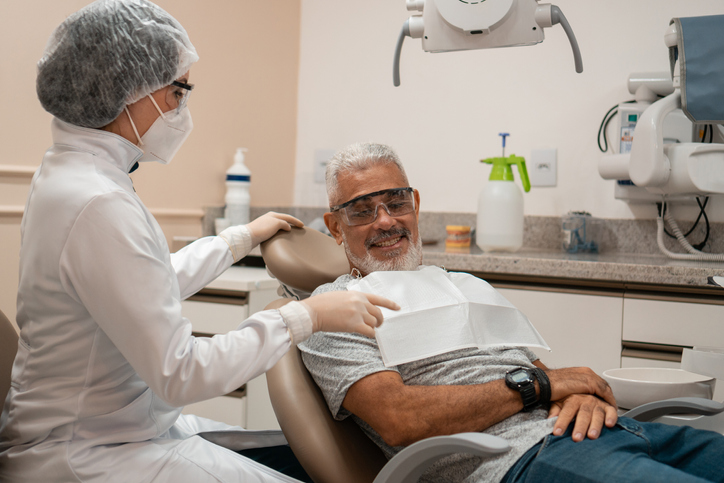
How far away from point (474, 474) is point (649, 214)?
180 cm

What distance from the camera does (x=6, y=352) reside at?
1182 mm

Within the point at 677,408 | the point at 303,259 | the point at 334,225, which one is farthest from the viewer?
the point at 334,225

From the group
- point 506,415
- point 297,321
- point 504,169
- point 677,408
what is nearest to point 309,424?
point 297,321

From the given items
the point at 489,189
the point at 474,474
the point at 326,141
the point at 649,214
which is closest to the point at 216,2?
the point at 326,141

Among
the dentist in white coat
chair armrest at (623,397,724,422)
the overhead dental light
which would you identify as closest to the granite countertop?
chair armrest at (623,397,724,422)

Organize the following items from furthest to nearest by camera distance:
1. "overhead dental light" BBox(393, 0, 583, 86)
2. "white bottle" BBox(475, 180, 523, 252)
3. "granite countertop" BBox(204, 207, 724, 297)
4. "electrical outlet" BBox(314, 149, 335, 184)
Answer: "electrical outlet" BBox(314, 149, 335, 184)
"white bottle" BBox(475, 180, 523, 252)
"granite countertop" BBox(204, 207, 724, 297)
"overhead dental light" BBox(393, 0, 583, 86)

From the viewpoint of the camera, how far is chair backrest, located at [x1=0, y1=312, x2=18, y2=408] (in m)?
1.14

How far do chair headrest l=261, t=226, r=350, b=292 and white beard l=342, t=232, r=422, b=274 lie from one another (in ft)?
0.20

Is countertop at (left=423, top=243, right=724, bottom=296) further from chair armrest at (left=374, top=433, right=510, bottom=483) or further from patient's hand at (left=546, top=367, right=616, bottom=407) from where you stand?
chair armrest at (left=374, top=433, right=510, bottom=483)

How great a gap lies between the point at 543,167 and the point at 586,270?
82 centimetres

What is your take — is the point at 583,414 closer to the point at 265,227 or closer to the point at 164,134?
the point at 265,227

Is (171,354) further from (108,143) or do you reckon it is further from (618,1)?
(618,1)

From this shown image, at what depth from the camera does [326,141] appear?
318 centimetres

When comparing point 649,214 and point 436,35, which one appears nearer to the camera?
point 436,35
